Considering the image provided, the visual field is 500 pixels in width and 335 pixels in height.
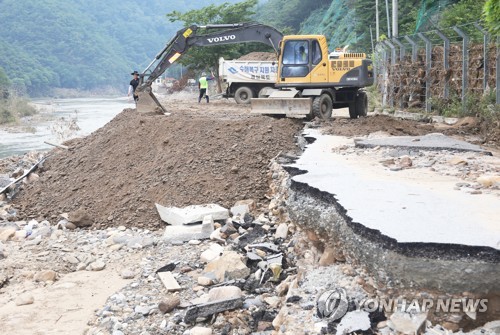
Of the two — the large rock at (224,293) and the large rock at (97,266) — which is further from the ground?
the large rock at (224,293)

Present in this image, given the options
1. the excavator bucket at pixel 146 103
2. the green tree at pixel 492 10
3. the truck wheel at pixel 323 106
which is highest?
the green tree at pixel 492 10

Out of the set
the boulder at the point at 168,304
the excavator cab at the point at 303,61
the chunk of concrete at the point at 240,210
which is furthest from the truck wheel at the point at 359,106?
the boulder at the point at 168,304

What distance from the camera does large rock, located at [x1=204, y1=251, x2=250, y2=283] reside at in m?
6.64

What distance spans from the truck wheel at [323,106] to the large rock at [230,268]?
339 inches

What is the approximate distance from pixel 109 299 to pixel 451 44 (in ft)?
43.4

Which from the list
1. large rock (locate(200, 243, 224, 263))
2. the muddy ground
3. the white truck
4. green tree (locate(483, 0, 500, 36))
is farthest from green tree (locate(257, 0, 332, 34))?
large rock (locate(200, 243, 224, 263))

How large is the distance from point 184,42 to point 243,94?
9231 millimetres

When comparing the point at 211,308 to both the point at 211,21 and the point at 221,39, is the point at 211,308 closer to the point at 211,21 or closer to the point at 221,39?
the point at 221,39

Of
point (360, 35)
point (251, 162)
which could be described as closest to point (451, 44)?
point (251, 162)

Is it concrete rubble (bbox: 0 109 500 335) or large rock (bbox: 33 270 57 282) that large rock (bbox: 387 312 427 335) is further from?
large rock (bbox: 33 270 57 282)

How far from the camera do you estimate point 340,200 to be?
565cm

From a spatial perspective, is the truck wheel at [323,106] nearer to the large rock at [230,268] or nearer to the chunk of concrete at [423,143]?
the chunk of concrete at [423,143]

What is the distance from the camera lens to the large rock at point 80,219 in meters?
10.6

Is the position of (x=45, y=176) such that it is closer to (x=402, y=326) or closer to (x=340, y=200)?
(x=340, y=200)
